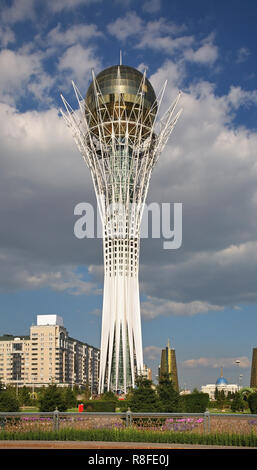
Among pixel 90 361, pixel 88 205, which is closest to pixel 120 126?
pixel 88 205

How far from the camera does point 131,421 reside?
58.4ft

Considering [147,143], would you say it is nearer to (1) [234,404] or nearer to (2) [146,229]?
(2) [146,229]

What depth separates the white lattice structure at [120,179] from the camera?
69688 millimetres

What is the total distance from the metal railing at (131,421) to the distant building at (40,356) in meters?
122

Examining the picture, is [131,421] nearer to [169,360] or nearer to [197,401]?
[197,401]

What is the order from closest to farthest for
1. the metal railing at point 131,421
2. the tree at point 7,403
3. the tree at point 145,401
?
the metal railing at point 131,421, the tree at point 145,401, the tree at point 7,403

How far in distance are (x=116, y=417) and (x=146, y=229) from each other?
173 ft

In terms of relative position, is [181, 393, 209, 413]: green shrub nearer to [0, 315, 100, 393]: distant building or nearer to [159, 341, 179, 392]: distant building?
[159, 341, 179, 392]: distant building

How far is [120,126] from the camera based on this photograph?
73688 millimetres

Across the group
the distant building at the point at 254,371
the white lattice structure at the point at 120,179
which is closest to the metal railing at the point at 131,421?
the white lattice structure at the point at 120,179

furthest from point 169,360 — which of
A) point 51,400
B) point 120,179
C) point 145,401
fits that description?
point 145,401

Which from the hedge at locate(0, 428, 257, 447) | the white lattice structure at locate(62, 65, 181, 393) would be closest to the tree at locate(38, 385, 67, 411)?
the hedge at locate(0, 428, 257, 447)

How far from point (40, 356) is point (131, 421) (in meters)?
129

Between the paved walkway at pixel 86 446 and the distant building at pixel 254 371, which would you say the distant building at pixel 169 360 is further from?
the paved walkway at pixel 86 446
